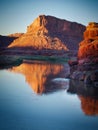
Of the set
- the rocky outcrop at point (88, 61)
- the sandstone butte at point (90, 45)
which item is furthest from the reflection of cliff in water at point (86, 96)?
the sandstone butte at point (90, 45)

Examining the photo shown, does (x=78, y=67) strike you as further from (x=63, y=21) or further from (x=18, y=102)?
(x=63, y=21)

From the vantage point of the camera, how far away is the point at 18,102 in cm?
925

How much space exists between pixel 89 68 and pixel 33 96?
4.85 m

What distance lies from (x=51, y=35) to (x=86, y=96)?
55504 millimetres

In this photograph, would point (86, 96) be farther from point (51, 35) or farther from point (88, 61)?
point (51, 35)

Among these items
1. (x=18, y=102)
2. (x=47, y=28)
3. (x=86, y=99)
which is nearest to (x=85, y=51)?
(x=86, y=99)

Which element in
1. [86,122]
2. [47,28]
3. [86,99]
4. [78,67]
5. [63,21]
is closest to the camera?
[86,122]

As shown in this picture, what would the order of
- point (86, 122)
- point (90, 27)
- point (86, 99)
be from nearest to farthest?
point (86, 122) < point (86, 99) < point (90, 27)

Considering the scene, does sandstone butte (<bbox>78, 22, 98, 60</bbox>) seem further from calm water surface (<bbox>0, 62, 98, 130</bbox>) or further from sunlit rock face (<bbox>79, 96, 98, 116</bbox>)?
sunlit rock face (<bbox>79, 96, 98, 116</bbox>)

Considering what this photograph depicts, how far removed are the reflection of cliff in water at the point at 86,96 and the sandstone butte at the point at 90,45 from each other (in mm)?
2231

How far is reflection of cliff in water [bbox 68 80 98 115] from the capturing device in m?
8.70

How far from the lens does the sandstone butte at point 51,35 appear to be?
60500 millimetres

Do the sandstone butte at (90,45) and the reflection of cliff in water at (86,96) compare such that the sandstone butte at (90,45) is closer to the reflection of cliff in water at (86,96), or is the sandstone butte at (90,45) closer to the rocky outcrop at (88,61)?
the rocky outcrop at (88,61)

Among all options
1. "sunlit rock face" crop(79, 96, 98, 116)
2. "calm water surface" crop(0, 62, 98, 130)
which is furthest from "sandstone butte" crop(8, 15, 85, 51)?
"sunlit rock face" crop(79, 96, 98, 116)
